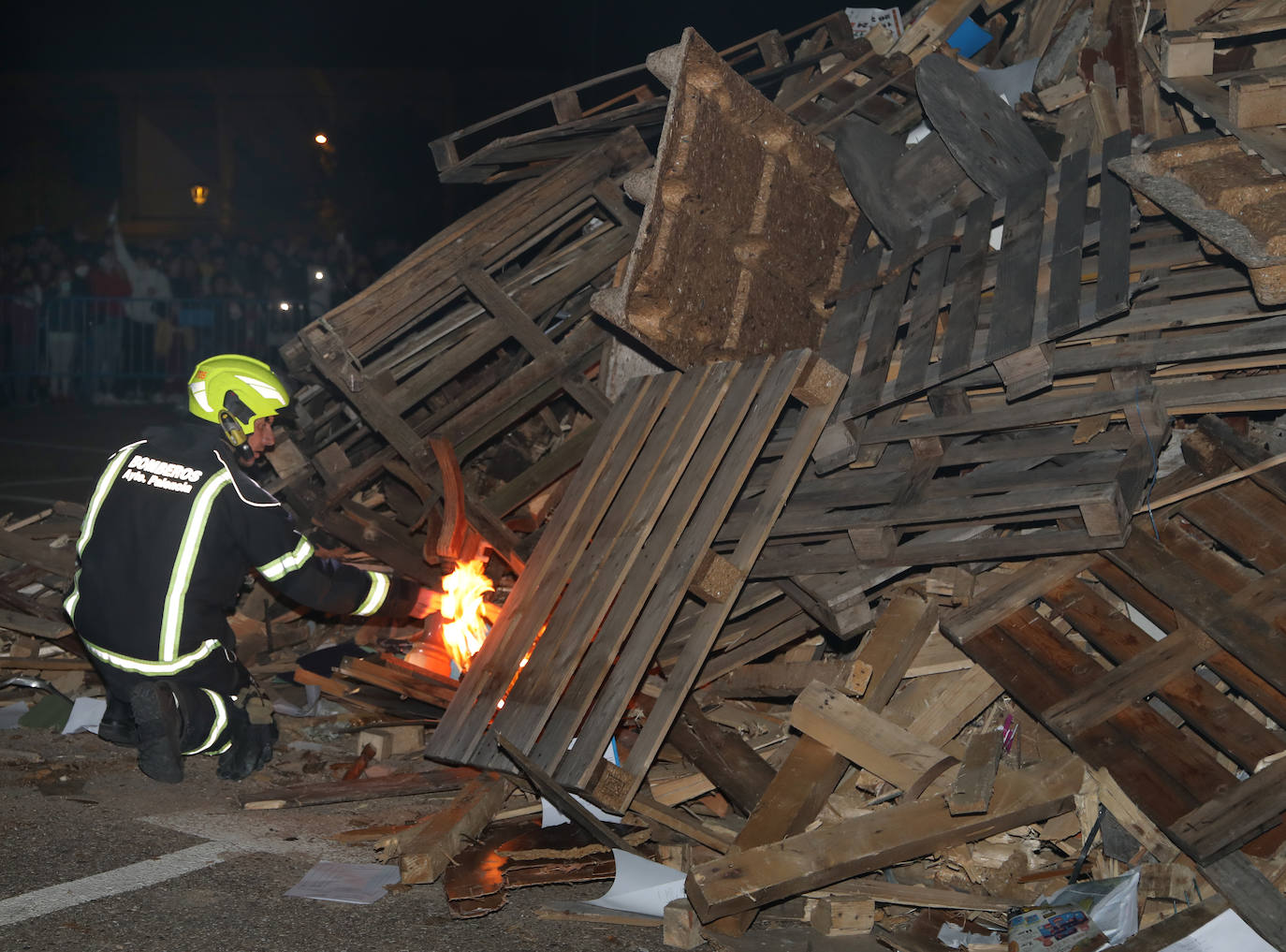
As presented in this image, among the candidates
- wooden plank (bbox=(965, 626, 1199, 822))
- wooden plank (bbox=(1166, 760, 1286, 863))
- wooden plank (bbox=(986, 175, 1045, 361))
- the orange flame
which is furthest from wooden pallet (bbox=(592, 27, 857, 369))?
wooden plank (bbox=(1166, 760, 1286, 863))

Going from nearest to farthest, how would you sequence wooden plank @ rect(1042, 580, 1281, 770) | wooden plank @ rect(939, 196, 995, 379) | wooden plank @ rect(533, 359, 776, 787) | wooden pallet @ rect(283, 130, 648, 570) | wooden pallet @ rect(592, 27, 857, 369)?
wooden plank @ rect(1042, 580, 1281, 770)
wooden plank @ rect(533, 359, 776, 787)
wooden plank @ rect(939, 196, 995, 379)
wooden pallet @ rect(592, 27, 857, 369)
wooden pallet @ rect(283, 130, 648, 570)

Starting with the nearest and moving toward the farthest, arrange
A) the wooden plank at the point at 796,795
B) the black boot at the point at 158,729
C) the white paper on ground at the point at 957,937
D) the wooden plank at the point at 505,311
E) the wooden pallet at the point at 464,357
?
1. the white paper on ground at the point at 957,937
2. the wooden plank at the point at 796,795
3. the black boot at the point at 158,729
4. the wooden pallet at the point at 464,357
5. the wooden plank at the point at 505,311

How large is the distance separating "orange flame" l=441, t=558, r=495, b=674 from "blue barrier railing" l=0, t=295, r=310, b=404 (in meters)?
9.67

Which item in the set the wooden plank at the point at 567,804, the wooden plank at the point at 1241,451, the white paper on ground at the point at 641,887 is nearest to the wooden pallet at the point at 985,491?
the wooden plank at the point at 1241,451

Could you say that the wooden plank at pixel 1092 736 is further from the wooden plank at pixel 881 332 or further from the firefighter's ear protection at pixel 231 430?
the firefighter's ear protection at pixel 231 430

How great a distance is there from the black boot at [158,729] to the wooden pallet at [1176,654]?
9.94 ft

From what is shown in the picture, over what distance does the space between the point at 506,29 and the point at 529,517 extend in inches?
536

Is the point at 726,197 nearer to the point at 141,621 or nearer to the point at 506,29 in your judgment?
the point at 141,621

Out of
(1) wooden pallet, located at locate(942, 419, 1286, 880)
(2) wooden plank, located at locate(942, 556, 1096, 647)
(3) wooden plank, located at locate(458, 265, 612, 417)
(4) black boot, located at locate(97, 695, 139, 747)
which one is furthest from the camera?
(3) wooden plank, located at locate(458, 265, 612, 417)

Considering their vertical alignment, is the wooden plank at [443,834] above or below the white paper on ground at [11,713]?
above

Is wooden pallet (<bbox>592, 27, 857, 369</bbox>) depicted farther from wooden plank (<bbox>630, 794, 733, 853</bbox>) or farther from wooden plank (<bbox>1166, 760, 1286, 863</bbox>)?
wooden plank (<bbox>1166, 760, 1286, 863</bbox>)

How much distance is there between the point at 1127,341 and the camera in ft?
14.4

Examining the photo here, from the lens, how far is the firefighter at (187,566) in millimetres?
4520

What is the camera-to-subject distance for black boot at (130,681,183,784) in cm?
445
